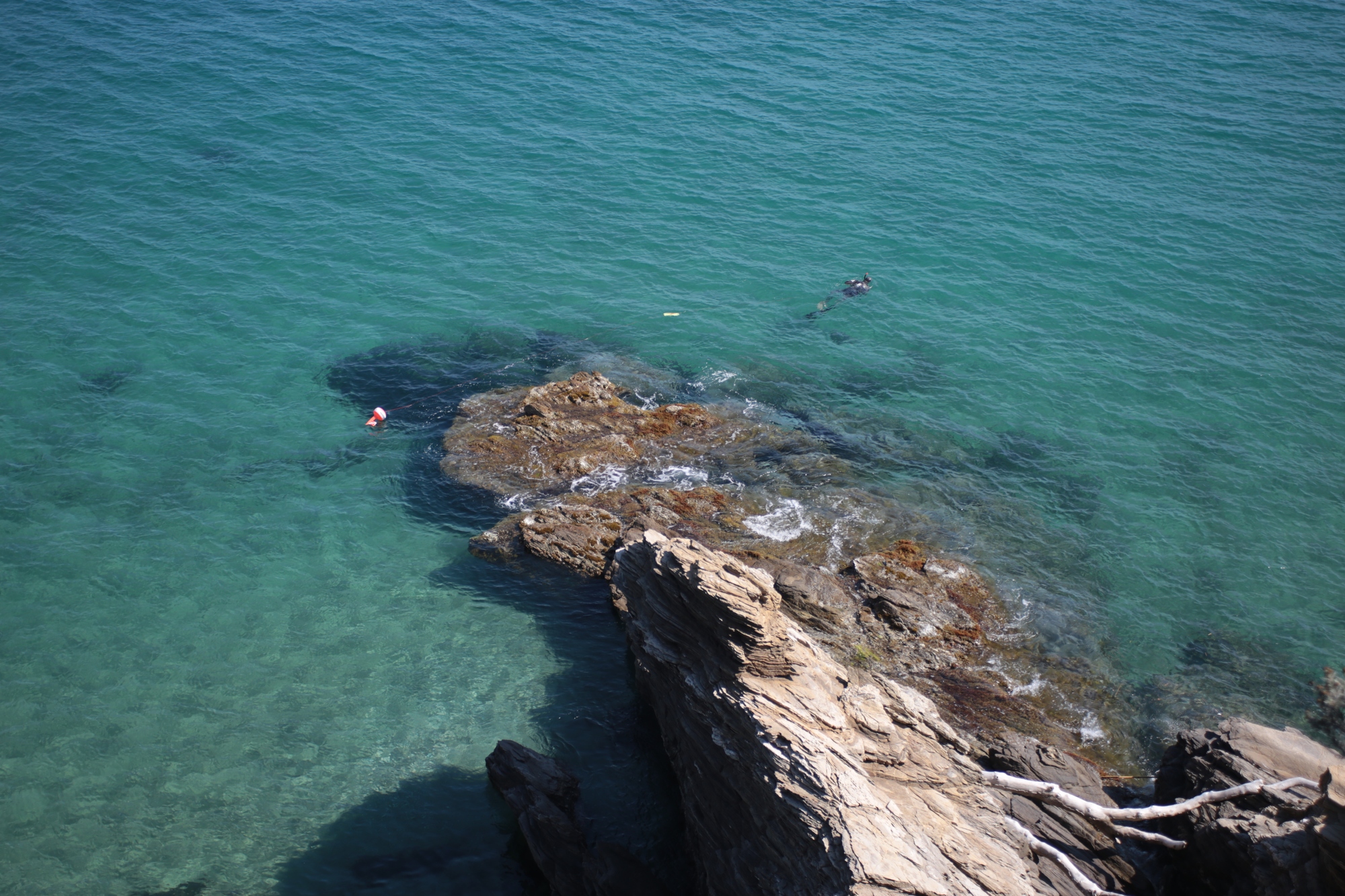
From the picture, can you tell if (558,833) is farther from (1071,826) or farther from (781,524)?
(781,524)

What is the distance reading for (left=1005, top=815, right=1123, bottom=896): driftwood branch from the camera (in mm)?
13930

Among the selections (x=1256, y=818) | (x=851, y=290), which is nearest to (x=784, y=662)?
(x=1256, y=818)

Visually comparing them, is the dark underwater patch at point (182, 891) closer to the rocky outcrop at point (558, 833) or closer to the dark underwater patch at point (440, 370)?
the rocky outcrop at point (558, 833)

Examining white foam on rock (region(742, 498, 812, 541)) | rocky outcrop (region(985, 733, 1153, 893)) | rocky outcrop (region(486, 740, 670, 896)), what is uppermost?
rocky outcrop (region(985, 733, 1153, 893))

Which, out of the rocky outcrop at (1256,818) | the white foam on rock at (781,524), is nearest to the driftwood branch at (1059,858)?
the rocky outcrop at (1256,818)

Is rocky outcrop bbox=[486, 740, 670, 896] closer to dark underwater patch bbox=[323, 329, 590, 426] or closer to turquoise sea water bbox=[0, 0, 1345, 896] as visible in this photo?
turquoise sea water bbox=[0, 0, 1345, 896]

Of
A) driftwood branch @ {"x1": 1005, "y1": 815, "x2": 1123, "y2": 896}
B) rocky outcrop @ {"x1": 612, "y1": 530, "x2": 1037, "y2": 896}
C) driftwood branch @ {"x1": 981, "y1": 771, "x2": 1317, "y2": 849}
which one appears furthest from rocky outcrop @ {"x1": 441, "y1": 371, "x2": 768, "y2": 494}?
driftwood branch @ {"x1": 1005, "y1": 815, "x2": 1123, "y2": 896}

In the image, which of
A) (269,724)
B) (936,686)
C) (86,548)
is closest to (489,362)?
(86,548)

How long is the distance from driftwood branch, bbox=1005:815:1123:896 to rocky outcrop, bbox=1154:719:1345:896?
188cm

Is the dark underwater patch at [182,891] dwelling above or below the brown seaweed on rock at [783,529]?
below

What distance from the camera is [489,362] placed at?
3462 cm

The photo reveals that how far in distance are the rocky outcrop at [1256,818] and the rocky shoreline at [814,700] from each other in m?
0.06

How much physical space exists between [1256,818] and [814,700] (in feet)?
24.9

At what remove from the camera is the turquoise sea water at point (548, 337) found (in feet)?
66.9
